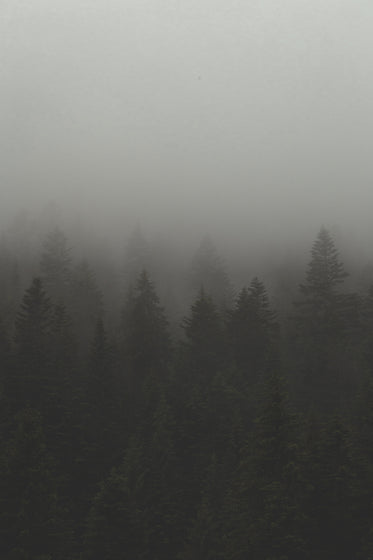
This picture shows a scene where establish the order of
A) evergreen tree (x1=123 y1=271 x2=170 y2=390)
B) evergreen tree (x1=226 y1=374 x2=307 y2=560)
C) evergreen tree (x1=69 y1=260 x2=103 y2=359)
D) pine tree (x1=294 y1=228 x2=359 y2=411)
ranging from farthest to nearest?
evergreen tree (x1=69 y1=260 x2=103 y2=359) < evergreen tree (x1=123 y1=271 x2=170 y2=390) < pine tree (x1=294 y1=228 x2=359 y2=411) < evergreen tree (x1=226 y1=374 x2=307 y2=560)

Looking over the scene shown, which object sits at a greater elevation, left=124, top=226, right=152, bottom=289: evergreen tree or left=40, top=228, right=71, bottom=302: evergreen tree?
left=124, top=226, right=152, bottom=289: evergreen tree

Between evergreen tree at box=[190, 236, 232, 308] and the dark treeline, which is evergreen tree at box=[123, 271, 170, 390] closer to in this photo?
the dark treeline

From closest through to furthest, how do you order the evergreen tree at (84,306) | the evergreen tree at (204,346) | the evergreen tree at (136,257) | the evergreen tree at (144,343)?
the evergreen tree at (204,346) < the evergreen tree at (144,343) < the evergreen tree at (84,306) < the evergreen tree at (136,257)

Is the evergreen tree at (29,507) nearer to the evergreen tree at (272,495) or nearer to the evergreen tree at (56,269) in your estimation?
the evergreen tree at (272,495)

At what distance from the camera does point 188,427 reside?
3756 cm

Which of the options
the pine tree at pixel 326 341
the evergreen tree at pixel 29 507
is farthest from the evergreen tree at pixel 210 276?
the evergreen tree at pixel 29 507

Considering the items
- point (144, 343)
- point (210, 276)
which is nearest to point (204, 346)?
point (144, 343)

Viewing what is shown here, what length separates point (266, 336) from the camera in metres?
46.9

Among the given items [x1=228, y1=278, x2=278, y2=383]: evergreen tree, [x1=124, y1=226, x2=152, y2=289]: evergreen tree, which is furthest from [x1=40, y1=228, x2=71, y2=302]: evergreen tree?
[x1=228, y1=278, x2=278, y2=383]: evergreen tree

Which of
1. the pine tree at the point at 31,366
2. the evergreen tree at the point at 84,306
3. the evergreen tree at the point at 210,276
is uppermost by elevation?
the evergreen tree at the point at 210,276

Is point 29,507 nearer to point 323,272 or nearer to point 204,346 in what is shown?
point 204,346

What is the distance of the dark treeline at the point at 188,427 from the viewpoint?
2391cm

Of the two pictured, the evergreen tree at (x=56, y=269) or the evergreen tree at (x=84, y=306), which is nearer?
the evergreen tree at (x=84, y=306)

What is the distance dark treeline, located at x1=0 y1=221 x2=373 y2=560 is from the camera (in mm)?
23906
